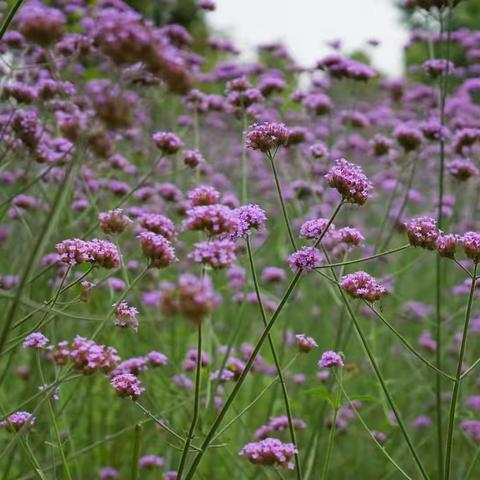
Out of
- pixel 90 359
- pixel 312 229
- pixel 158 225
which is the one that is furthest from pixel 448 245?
pixel 90 359

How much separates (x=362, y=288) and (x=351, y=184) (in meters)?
0.28

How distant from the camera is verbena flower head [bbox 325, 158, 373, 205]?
6.28ft

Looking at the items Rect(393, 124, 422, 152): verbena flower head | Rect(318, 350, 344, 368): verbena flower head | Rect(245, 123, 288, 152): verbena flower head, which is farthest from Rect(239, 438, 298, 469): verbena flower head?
Rect(393, 124, 422, 152): verbena flower head

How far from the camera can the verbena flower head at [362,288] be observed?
1981 millimetres

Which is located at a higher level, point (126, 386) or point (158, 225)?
point (158, 225)

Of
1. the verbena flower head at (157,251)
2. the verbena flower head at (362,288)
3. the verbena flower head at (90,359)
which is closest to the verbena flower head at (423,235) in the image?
the verbena flower head at (362,288)

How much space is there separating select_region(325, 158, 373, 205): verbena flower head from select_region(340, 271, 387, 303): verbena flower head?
22 cm

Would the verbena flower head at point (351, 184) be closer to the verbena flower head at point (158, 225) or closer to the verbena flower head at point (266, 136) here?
the verbena flower head at point (266, 136)

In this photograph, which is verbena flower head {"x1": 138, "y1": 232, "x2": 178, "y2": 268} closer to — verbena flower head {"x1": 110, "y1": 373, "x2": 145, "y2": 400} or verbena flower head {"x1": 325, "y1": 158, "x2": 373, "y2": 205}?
verbena flower head {"x1": 110, "y1": 373, "x2": 145, "y2": 400}

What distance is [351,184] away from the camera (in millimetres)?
1913

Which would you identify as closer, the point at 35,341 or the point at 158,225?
the point at 35,341

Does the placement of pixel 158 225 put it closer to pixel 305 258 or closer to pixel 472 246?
pixel 305 258

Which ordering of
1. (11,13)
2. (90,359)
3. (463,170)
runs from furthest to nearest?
(463,170) → (11,13) → (90,359)

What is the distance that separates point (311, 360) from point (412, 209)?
3176mm
